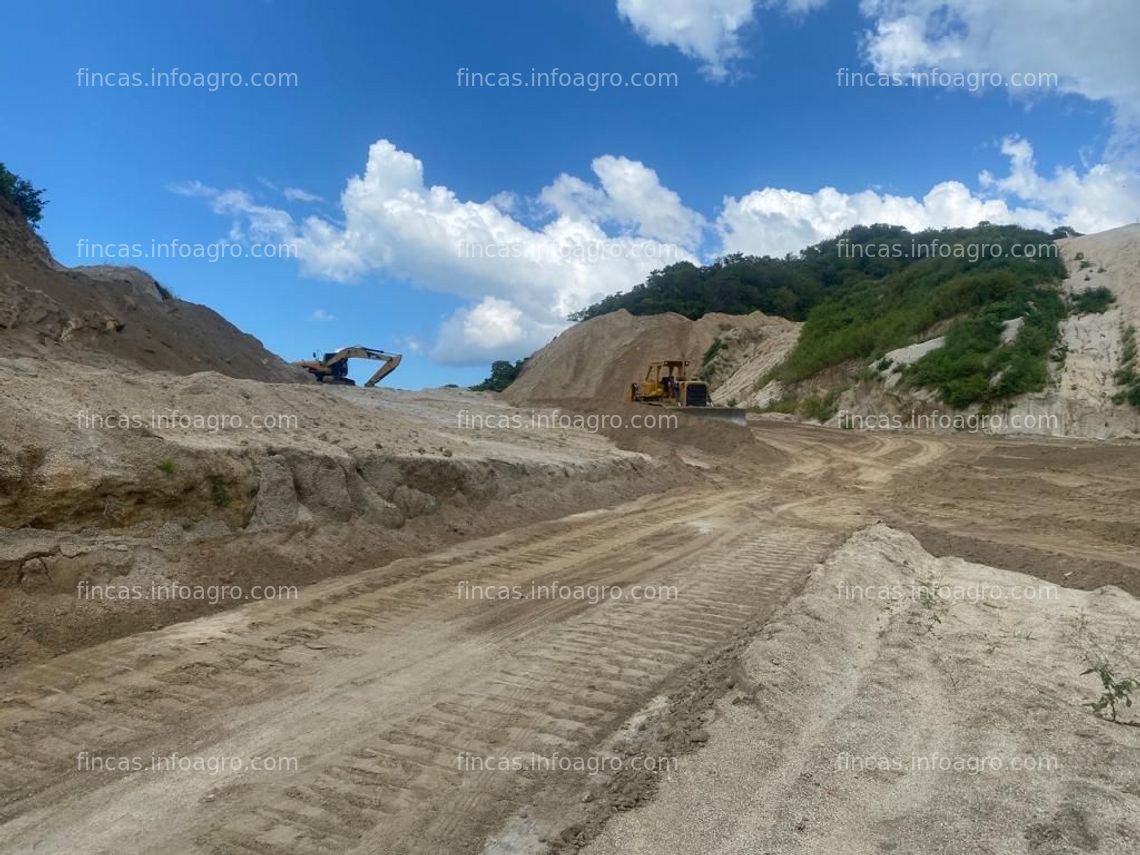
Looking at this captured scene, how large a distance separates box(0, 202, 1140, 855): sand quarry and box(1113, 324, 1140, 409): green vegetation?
16570 millimetres

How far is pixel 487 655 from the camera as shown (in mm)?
5070

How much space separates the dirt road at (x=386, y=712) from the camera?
10.2 feet

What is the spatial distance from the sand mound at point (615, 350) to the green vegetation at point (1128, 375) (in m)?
26.0

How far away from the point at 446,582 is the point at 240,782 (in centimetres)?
358

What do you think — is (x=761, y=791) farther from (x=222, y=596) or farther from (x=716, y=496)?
(x=716, y=496)

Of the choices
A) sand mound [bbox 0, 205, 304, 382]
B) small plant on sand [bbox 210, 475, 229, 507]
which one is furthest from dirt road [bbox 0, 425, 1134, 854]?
sand mound [bbox 0, 205, 304, 382]

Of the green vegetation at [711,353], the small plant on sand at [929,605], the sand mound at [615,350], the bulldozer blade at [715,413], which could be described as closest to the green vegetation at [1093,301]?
the bulldozer blade at [715,413]

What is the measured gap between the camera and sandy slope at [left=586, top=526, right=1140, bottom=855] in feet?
9.59

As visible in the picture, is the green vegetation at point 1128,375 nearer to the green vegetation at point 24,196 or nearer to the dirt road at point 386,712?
the dirt road at point 386,712

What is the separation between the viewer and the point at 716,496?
13.9 metres

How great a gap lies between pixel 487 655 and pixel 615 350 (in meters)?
48.4

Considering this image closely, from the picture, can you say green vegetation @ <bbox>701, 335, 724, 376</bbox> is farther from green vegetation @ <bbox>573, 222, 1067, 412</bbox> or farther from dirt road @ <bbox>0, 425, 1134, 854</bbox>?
dirt road @ <bbox>0, 425, 1134, 854</bbox>

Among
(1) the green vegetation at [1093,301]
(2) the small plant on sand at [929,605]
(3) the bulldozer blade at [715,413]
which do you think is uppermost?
(1) the green vegetation at [1093,301]

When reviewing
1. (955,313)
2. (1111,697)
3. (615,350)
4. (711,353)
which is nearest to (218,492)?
(1111,697)
